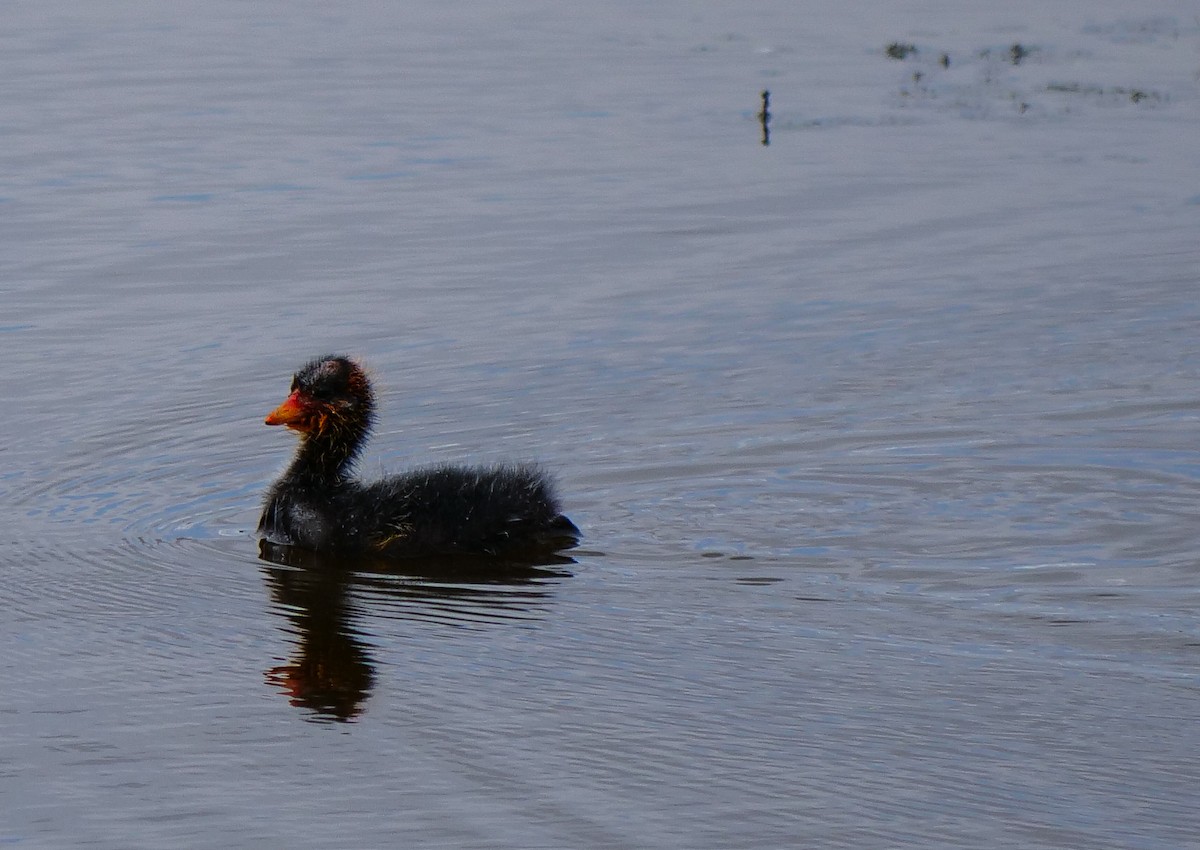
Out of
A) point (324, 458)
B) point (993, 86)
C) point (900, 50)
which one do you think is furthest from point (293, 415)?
point (900, 50)

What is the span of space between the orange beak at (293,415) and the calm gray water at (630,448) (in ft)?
1.40

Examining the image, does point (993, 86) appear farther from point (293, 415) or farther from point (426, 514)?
point (426, 514)

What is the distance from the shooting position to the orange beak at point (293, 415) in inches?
331

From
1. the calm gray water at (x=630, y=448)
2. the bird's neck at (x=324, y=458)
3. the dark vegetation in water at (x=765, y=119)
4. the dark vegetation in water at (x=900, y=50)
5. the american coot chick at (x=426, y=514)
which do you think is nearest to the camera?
the calm gray water at (x=630, y=448)

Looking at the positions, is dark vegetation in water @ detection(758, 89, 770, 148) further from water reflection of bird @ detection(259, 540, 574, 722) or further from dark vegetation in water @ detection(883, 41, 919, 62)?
water reflection of bird @ detection(259, 540, 574, 722)

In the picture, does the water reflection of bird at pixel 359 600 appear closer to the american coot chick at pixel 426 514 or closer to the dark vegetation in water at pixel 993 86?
the american coot chick at pixel 426 514

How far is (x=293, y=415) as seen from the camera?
8.41 metres

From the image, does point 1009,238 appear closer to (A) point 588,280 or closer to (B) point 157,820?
(A) point 588,280

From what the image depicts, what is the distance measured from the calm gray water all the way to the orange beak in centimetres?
43

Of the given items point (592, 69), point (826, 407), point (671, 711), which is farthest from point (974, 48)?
point (671, 711)

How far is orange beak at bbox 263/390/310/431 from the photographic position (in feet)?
27.6

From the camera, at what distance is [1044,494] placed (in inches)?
326

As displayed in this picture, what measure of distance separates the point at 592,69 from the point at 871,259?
7762 mm

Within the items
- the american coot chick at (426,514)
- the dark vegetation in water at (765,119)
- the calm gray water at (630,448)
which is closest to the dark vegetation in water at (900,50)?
the calm gray water at (630,448)
